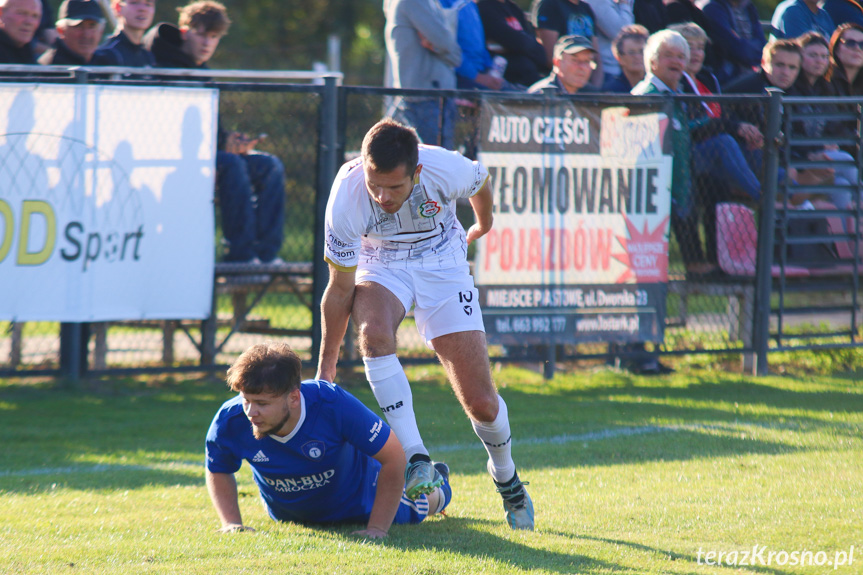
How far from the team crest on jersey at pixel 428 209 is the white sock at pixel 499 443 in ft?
3.20

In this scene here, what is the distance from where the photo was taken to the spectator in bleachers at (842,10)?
11.6 meters

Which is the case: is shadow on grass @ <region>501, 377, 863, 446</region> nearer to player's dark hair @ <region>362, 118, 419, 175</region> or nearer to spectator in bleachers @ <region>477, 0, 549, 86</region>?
player's dark hair @ <region>362, 118, 419, 175</region>

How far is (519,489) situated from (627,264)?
410 cm

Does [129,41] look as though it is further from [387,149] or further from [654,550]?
[654,550]

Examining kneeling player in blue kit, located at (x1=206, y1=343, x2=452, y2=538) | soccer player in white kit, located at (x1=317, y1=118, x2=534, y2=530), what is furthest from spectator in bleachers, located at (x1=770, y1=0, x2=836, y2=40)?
kneeling player in blue kit, located at (x1=206, y1=343, x2=452, y2=538)

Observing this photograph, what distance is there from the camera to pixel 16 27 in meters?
8.00

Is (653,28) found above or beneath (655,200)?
above

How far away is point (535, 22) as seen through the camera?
410 inches

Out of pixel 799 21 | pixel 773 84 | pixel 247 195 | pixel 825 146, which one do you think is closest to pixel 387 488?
pixel 247 195

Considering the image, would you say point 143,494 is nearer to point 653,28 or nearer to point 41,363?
point 41,363

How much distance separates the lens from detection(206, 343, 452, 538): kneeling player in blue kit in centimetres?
418

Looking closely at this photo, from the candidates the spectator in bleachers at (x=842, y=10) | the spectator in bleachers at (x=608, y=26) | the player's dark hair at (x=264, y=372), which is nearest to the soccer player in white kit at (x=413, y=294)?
the player's dark hair at (x=264, y=372)

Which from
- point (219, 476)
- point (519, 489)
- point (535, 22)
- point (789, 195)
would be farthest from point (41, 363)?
point (789, 195)

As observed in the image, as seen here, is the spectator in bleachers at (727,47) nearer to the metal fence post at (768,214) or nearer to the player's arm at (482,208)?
the metal fence post at (768,214)
